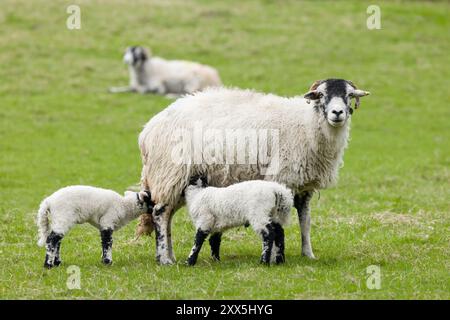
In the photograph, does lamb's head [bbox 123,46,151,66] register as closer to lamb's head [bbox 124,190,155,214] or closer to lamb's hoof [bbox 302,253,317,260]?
lamb's head [bbox 124,190,155,214]

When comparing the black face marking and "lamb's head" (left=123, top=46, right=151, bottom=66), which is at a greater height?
"lamb's head" (left=123, top=46, right=151, bottom=66)

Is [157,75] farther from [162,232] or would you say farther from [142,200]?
[162,232]

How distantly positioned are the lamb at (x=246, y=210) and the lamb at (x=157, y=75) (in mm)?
17138

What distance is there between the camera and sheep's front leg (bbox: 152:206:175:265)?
1127 cm

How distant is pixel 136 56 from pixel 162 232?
17.4 metres

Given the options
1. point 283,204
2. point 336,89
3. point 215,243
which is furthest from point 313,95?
point 215,243

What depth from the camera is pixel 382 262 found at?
11008 mm

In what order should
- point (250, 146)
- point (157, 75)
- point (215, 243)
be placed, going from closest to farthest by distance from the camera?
point (250, 146), point (215, 243), point (157, 75)

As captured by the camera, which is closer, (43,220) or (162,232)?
(43,220)

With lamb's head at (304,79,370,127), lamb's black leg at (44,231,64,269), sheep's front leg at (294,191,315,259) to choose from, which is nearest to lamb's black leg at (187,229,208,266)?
sheep's front leg at (294,191,315,259)

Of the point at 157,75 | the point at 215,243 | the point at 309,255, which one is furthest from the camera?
the point at 157,75

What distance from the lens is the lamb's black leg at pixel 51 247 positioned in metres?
10.7

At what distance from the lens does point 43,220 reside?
35.6 ft

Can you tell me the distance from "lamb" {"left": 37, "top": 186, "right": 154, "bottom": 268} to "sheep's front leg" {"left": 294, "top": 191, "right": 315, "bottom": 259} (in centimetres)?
211
